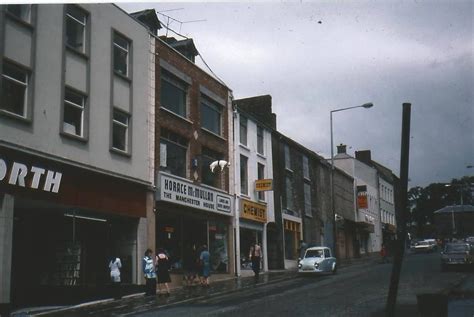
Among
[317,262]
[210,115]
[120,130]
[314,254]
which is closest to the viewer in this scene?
[120,130]

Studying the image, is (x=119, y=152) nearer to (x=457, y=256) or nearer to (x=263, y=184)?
(x=263, y=184)

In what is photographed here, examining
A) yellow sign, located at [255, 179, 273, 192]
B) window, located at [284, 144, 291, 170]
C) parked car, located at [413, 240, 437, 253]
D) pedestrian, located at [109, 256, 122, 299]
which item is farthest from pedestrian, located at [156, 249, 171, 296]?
parked car, located at [413, 240, 437, 253]

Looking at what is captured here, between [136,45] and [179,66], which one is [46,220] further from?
[179,66]

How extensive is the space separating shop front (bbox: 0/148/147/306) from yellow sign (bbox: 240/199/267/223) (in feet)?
33.0

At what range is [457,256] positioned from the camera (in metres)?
30.4

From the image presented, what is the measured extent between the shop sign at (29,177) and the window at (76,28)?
5001 millimetres

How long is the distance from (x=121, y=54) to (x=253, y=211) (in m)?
13.8

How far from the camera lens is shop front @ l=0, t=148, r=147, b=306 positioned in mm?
18141

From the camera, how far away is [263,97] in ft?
134

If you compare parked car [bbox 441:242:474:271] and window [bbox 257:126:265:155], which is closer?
parked car [bbox 441:242:474:271]

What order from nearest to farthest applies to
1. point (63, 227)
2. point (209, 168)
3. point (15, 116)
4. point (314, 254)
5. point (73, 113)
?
1. point (15, 116)
2. point (73, 113)
3. point (63, 227)
4. point (209, 168)
5. point (314, 254)

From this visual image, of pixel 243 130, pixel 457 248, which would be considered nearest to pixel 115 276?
pixel 243 130

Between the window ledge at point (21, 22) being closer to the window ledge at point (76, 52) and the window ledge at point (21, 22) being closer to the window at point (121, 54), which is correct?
the window ledge at point (76, 52)

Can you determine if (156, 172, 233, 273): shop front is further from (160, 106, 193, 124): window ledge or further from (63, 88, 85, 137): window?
(63, 88, 85, 137): window
